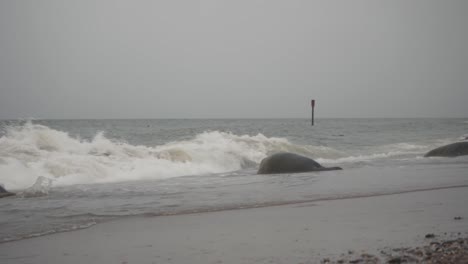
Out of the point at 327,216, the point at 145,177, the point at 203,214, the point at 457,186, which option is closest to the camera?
the point at 327,216

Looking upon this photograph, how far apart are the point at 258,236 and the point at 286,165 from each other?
28.5ft

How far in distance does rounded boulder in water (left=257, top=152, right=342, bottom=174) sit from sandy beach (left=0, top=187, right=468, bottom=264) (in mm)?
6490

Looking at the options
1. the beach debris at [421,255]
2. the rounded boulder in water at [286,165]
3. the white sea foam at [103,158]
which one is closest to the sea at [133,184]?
the white sea foam at [103,158]

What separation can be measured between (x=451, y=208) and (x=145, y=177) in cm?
861

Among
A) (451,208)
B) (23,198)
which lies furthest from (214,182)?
(451,208)

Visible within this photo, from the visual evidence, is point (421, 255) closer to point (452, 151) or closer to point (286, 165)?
point (286, 165)

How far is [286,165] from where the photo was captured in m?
13.5

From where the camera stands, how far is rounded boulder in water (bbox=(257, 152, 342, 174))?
528 inches

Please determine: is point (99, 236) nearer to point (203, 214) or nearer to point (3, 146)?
point (203, 214)

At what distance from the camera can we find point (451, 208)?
6.43 metres

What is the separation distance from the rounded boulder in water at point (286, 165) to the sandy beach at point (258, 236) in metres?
6.49

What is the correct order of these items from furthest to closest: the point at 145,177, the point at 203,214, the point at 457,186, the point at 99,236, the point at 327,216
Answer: the point at 145,177, the point at 457,186, the point at 203,214, the point at 327,216, the point at 99,236

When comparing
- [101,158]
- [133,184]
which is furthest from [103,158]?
[133,184]

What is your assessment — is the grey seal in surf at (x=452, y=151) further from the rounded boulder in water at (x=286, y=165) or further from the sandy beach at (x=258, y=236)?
the sandy beach at (x=258, y=236)
